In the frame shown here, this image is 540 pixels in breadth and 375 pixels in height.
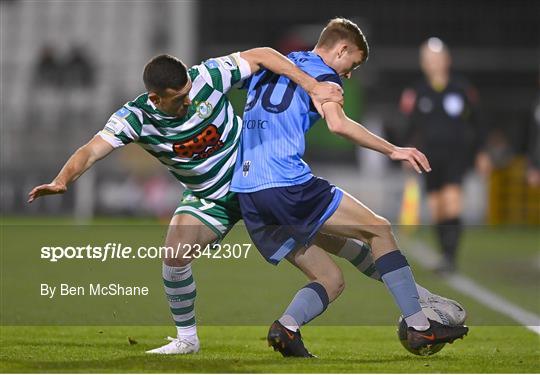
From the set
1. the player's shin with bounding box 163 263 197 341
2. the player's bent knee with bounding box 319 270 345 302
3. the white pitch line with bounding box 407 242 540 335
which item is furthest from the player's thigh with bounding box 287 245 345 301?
the white pitch line with bounding box 407 242 540 335

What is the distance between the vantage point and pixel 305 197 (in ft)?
20.1

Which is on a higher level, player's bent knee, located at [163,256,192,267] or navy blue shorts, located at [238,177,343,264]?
navy blue shorts, located at [238,177,343,264]

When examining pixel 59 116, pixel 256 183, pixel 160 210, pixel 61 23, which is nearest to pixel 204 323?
pixel 256 183

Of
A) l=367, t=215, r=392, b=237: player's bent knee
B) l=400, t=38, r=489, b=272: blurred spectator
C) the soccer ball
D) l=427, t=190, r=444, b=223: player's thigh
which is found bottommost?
l=427, t=190, r=444, b=223: player's thigh

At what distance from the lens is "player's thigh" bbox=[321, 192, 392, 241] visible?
609 centimetres

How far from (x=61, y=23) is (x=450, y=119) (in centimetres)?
1796

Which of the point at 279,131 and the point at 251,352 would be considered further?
the point at 251,352

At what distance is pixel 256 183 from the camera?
6223 mm

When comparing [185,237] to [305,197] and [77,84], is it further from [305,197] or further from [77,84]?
[77,84]

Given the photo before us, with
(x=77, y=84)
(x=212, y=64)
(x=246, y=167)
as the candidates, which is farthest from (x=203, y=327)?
(x=77, y=84)

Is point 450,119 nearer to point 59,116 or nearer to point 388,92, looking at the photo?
point 59,116

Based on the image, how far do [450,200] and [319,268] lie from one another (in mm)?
5932

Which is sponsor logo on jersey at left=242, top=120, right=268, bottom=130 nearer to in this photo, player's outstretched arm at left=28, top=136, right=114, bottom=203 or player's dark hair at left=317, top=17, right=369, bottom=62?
player's dark hair at left=317, top=17, right=369, bottom=62

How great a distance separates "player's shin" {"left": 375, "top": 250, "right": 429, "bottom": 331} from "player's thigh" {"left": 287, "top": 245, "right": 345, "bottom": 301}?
33 cm
